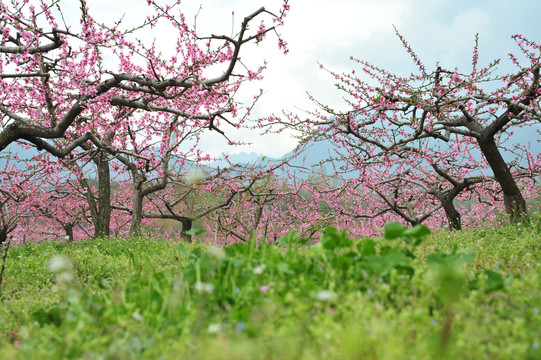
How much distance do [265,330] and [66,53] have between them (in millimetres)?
7137

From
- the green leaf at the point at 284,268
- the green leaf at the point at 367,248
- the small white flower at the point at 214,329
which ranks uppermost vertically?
the green leaf at the point at 367,248

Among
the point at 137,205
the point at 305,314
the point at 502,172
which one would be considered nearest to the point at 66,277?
the point at 305,314

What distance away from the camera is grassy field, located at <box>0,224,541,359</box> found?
5.29ft

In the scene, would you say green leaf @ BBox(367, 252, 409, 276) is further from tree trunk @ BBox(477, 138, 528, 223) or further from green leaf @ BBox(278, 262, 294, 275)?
tree trunk @ BBox(477, 138, 528, 223)

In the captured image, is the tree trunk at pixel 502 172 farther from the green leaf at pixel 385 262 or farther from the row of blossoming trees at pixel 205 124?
the green leaf at pixel 385 262

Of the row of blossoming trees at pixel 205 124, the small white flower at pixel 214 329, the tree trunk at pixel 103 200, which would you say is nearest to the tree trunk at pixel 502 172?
the row of blossoming trees at pixel 205 124

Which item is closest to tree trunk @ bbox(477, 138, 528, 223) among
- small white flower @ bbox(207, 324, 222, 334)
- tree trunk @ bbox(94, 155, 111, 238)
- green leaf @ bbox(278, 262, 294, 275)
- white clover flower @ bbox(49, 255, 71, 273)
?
green leaf @ bbox(278, 262, 294, 275)

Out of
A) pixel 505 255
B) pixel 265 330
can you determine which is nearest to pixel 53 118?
pixel 265 330

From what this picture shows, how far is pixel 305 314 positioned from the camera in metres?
1.96

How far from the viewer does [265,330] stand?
1.76 meters

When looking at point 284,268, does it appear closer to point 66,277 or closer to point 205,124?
point 66,277

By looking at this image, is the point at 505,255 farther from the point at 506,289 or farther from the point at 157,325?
the point at 157,325

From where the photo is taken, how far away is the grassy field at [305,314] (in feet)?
5.29

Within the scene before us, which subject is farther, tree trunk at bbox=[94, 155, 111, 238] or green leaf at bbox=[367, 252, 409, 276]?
tree trunk at bbox=[94, 155, 111, 238]
